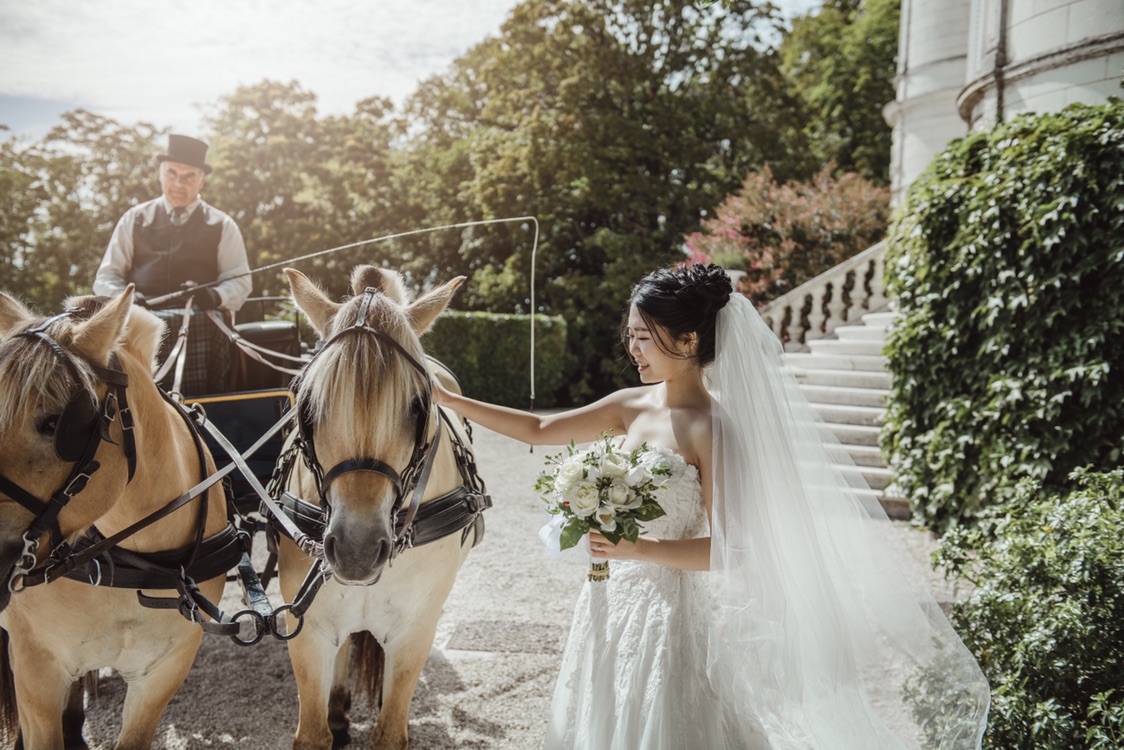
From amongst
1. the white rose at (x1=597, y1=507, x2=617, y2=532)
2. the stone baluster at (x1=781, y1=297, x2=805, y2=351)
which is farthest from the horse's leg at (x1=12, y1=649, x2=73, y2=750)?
the stone baluster at (x1=781, y1=297, x2=805, y2=351)

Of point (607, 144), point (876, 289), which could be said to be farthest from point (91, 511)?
point (607, 144)

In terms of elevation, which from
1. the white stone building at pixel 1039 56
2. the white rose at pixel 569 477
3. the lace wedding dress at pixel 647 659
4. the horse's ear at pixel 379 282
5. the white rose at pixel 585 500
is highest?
the white stone building at pixel 1039 56

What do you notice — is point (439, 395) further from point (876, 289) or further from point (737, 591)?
point (876, 289)

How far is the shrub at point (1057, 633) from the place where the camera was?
8.92ft

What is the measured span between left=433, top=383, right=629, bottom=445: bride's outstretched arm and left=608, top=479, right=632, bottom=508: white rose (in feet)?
2.03

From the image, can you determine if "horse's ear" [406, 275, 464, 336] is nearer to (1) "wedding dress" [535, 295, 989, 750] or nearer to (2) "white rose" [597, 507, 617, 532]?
(2) "white rose" [597, 507, 617, 532]

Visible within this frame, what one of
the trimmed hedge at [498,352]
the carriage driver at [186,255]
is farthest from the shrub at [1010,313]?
the trimmed hedge at [498,352]

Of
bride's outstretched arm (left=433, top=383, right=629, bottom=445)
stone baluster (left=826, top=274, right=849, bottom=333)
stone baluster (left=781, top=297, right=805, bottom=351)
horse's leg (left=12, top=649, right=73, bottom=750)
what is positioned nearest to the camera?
horse's leg (left=12, top=649, right=73, bottom=750)

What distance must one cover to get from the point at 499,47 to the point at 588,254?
5.97 metres

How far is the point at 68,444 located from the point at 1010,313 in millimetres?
6209

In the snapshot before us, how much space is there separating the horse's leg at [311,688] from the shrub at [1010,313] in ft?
16.9

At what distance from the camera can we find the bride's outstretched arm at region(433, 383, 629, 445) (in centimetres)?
292

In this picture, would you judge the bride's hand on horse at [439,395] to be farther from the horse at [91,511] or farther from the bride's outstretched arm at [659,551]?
the horse at [91,511]

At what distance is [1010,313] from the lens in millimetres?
5809
